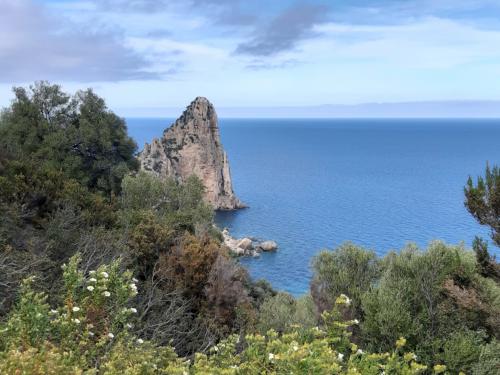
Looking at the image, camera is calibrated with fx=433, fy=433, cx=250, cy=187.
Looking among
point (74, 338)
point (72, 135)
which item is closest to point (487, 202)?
point (74, 338)

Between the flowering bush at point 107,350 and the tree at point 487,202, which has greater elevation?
the tree at point 487,202

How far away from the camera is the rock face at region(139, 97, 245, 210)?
82.4 meters

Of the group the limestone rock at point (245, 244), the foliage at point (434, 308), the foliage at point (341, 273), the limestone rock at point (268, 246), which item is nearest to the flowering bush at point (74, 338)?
the foliage at point (434, 308)

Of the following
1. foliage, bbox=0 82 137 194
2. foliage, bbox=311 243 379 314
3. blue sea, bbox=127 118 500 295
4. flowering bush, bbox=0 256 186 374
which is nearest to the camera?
flowering bush, bbox=0 256 186 374

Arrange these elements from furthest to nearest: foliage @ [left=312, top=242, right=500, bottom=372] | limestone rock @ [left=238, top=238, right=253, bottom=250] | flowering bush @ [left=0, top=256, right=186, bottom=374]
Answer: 1. limestone rock @ [left=238, top=238, right=253, bottom=250]
2. foliage @ [left=312, top=242, right=500, bottom=372]
3. flowering bush @ [left=0, top=256, right=186, bottom=374]

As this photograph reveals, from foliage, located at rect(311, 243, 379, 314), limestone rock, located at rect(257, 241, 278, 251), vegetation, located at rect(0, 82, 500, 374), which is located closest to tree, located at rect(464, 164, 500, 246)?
vegetation, located at rect(0, 82, 500, 374)

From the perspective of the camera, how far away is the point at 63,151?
29.2 meters

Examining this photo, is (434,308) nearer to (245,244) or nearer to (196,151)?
(245,244)

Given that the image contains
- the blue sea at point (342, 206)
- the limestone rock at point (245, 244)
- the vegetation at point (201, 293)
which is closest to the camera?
the vegetation at point (201, 293)

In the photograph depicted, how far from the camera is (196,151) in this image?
83438mm

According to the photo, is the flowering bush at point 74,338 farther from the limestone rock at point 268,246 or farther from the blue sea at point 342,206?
the limestone rock at point 268,246

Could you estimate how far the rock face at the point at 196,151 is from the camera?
3243 inches

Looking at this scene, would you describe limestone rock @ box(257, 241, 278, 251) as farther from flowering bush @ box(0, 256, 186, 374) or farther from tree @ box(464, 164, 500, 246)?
flowering bush @ box(0, 256, 186, 374)

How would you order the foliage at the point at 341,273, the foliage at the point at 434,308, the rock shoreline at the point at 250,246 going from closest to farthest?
the foliage at the point at 434,308
the foliage at the point at 341,273
the rock shoreline at the point at 250,246
